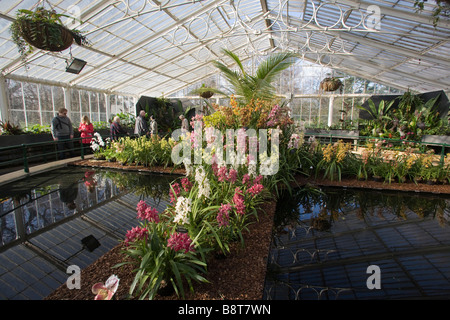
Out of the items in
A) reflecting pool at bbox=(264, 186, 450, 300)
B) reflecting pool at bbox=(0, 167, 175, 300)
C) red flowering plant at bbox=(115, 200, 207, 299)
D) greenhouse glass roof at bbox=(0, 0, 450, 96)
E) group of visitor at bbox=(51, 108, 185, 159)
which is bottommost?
reflecting pool at bbox=(264, 186, 450, 300)

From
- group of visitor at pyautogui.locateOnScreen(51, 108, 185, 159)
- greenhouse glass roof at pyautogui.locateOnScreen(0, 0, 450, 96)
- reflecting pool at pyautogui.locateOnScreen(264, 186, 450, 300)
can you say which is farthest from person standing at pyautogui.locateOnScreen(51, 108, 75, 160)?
reflecting pool at pyautogui.locateOnScreen(264, 186, 450, 300)

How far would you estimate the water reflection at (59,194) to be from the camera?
2.86m

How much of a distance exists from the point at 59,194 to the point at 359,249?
14.7 feet

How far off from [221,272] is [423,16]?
25.5 feet

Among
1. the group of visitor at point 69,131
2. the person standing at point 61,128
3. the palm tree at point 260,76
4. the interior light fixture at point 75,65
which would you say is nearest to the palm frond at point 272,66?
the palm tree at point 260,76

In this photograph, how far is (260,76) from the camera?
14.5ft

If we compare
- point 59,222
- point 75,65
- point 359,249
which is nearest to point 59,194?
point 59,222

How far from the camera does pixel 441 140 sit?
7672mm

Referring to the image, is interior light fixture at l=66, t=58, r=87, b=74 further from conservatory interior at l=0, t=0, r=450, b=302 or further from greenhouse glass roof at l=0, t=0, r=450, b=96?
conservatory interior at l=0, t=0, r=450, b=302

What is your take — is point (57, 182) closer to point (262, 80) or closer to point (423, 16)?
point (262, 80)

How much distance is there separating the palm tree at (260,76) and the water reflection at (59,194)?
240 centimetres

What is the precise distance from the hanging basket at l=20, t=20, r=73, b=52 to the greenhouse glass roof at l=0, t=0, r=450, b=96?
313cm

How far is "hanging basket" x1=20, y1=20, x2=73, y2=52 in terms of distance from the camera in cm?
332
